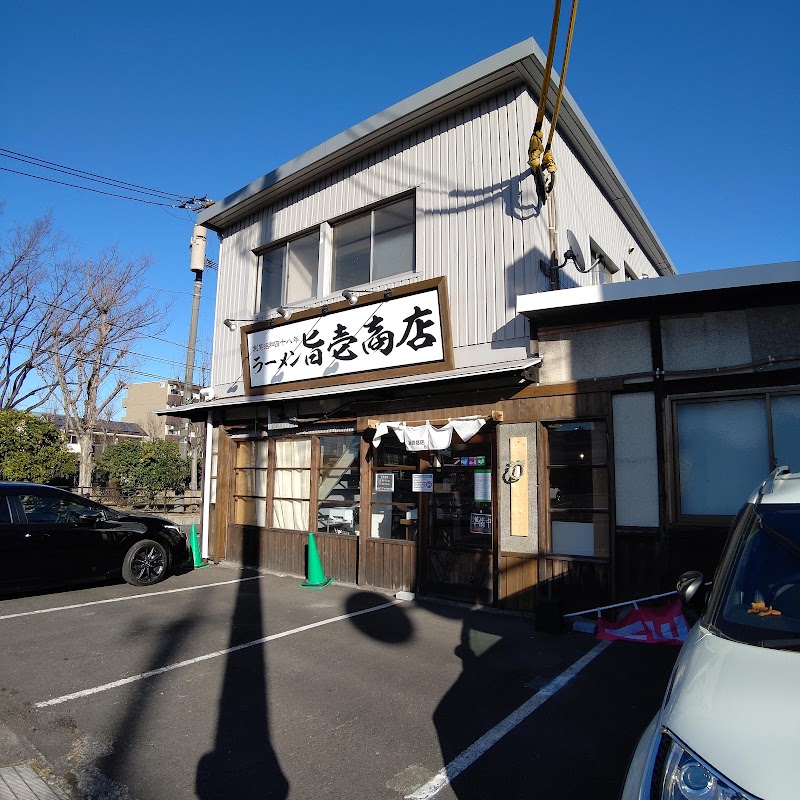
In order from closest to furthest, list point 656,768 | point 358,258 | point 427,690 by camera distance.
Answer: point 656,768
point 427,690
point 358,258

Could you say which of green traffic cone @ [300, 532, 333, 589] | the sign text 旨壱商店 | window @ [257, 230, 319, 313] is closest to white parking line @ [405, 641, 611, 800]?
the sign text 旨壱商店

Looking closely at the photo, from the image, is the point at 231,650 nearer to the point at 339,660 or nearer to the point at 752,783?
the point at 339,660

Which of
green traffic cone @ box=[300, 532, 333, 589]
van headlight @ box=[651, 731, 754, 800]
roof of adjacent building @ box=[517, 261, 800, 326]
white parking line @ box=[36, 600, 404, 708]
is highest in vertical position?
roof of adjacent building @ box=[517, 261, 800, 326]

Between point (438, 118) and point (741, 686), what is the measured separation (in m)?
9.15

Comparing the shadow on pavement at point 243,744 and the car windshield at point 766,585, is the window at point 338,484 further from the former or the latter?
the car windshield at point 766,585

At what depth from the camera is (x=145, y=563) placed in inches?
368

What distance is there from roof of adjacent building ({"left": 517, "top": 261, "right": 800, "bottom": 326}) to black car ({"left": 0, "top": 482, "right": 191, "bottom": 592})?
7.19 m

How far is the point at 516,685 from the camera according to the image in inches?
200

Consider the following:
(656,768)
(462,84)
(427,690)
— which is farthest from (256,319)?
(656,768)

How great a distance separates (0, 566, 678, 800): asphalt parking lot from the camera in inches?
142

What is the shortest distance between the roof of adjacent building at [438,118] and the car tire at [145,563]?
7.26 meters

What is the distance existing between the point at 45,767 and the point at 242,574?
699 centimetres

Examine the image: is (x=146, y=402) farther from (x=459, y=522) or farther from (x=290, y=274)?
(x=459, y=522)

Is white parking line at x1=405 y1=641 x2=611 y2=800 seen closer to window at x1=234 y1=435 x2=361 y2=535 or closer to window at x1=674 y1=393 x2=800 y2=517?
window at x1=674 y1=393 x2=800 y2=517
